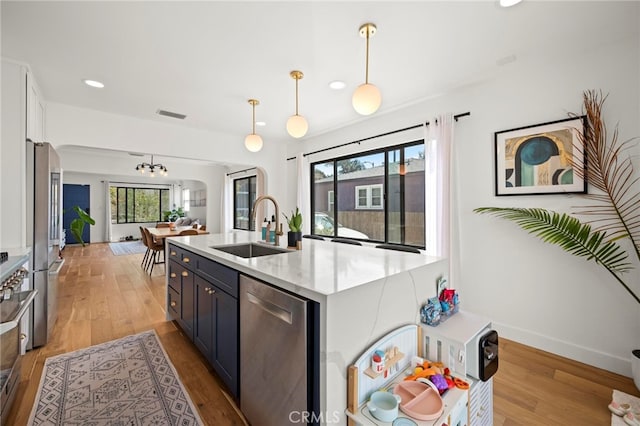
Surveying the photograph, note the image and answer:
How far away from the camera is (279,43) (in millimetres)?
2131

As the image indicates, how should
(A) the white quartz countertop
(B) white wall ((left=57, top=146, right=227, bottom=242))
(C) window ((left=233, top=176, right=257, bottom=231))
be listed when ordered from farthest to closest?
(B) white wall ((left=57, top=146, right=227, bottom=242)) → (C) window ((left=233, top=176, right=257, bottom=231)) → (A) the white quartz countertop

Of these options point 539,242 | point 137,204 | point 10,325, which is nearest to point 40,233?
point 10,325

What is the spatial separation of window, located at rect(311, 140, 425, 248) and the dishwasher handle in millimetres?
2545

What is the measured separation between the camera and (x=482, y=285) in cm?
279

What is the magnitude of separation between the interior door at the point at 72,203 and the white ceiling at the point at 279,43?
296 inches

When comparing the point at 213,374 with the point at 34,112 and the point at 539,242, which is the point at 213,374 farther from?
the point at 34,112

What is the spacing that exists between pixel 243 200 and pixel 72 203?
615cm

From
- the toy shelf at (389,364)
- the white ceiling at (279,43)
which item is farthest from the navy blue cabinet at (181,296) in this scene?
the white ceiling at (279,43)

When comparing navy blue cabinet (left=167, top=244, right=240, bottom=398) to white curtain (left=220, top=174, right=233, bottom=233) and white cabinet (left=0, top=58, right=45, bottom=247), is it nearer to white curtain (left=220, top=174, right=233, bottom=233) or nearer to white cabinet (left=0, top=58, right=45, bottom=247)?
white cabinet (left=0, top=58, right=45, bottom=247)

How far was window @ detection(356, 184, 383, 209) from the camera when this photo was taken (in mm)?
3916

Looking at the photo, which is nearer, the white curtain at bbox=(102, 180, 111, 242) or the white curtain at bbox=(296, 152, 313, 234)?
the white curtain at bbox=(296, 152, 313, 234)
